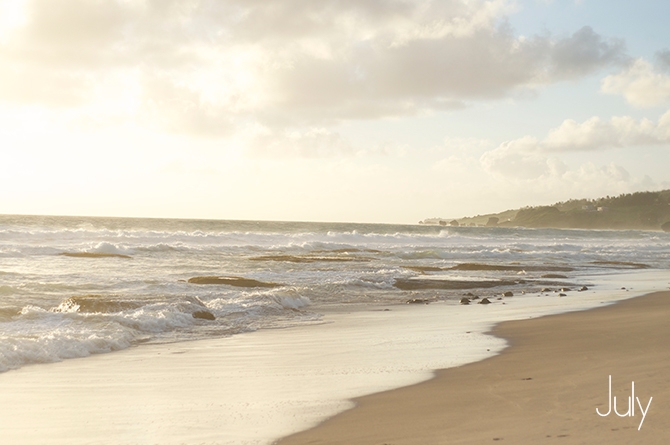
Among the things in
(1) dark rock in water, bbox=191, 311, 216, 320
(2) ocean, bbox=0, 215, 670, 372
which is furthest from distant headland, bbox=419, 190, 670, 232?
(1) dark rock in water, bbox=191, 311, 216, 320

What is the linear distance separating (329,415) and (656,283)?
2165 centimetres

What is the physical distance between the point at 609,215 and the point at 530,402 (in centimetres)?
17361

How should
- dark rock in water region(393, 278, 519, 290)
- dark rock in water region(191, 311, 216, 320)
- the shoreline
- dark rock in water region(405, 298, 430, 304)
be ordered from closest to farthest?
the shoreline < dark rock in water region(191, 311, 216, 320) < dark rock in water region(405, 298, 430, 304) < dark rock in water region(393, 278, 519, 290)

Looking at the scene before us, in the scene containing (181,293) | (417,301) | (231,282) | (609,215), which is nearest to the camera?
(181,293)

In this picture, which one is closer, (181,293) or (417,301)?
(181,293)

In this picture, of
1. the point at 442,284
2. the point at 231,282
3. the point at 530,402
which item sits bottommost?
the point at 442,284

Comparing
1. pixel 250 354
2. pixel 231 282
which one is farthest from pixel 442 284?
pixel 250 354

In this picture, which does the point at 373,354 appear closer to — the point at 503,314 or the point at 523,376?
the point at 523,376

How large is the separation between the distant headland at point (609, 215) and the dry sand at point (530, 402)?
160882 mm

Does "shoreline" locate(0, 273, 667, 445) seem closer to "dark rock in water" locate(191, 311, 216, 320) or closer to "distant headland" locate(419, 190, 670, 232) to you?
"dark rock in water" locate(191, 311, 216, 320)

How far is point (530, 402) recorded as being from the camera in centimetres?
570

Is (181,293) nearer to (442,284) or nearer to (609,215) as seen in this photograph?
(442,284)

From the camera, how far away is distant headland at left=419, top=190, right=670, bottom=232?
15812 centimetres

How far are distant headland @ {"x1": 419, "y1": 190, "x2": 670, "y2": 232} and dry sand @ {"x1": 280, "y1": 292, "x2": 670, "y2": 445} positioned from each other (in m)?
161
